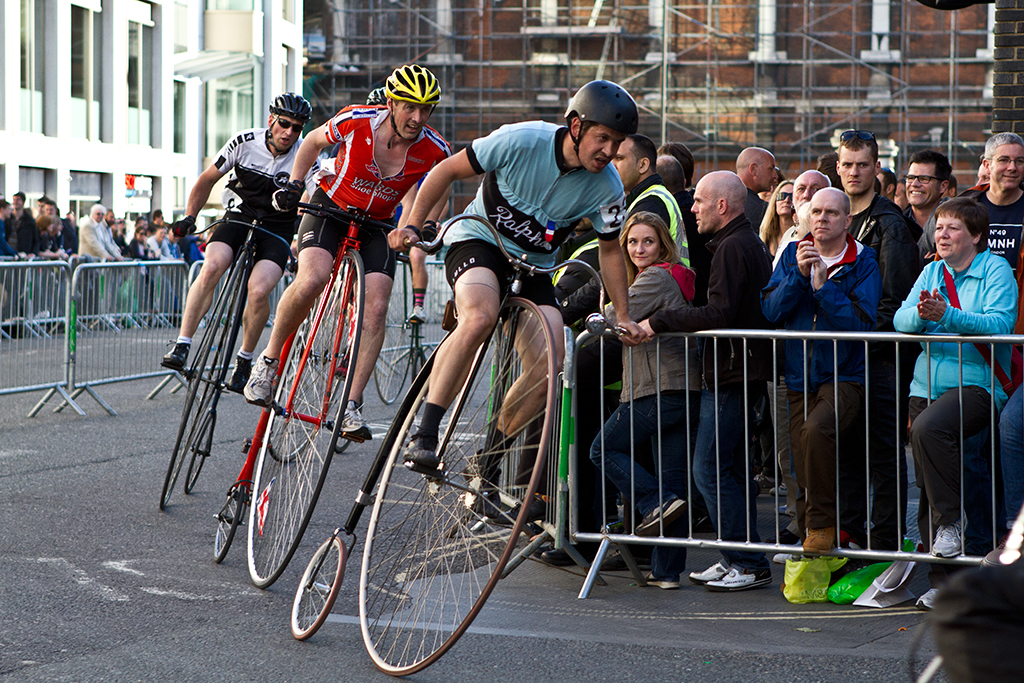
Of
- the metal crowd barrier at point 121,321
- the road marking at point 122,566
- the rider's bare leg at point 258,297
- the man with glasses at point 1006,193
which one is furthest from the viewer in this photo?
the metal crowd barrier at point 121,321

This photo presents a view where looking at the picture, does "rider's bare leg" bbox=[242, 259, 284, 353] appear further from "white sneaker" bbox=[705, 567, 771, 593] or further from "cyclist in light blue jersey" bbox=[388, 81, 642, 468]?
"white sneaker" bbox=[705, 567, 771, 593]

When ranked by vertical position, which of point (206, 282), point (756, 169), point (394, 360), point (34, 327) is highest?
point (756, 169)

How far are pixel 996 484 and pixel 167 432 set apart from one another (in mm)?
7310

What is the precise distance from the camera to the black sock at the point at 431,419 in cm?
469

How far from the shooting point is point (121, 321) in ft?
41.1

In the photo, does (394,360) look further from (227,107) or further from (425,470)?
(227,107)

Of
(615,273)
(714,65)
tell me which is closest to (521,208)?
(615,273)

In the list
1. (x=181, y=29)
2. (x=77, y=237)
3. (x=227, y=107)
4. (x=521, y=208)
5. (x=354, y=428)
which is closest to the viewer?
(x=521, y=208)

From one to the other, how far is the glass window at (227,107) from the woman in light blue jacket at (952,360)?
4306 centimetres

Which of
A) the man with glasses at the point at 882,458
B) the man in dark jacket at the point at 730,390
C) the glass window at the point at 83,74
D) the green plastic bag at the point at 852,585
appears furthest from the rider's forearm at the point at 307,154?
the glass window at the point at 83,74

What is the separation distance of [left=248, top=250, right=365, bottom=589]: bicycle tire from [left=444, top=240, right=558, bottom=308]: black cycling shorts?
591 mm

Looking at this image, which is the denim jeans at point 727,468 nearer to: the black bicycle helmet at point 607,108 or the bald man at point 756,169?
the black bicycle helmet at point 607,108

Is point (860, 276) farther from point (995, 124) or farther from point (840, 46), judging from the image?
point (840, 46)

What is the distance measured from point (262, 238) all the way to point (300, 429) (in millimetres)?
2379
